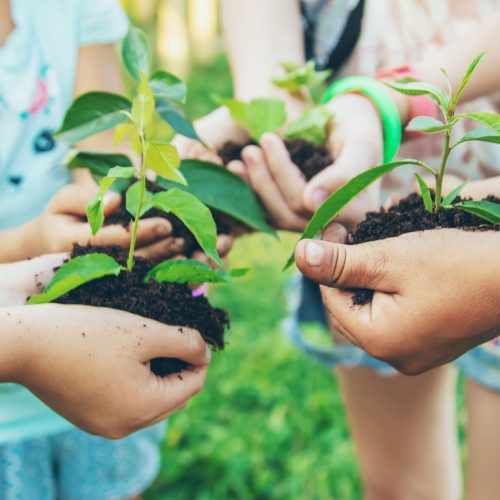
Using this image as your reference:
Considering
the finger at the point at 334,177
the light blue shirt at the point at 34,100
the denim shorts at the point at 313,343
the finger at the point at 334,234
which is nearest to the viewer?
the finger at the point at 334,234

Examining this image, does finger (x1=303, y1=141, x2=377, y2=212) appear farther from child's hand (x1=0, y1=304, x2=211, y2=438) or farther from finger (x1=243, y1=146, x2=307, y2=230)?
child's hand (x1=0, y1=304, x2=211, y2=438)

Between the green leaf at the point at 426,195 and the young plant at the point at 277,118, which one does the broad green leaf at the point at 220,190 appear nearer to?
the young plant at the point at 277,118

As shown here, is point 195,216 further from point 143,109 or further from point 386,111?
point 386,111

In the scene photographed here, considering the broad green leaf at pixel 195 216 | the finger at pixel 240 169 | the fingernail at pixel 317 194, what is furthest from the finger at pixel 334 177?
the broad green leaf at pixel 195 216

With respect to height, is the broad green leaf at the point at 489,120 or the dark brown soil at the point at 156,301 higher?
the broad green leaf at the point at 489,120

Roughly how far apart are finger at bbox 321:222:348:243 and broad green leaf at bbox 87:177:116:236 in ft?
0.80

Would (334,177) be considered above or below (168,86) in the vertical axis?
below

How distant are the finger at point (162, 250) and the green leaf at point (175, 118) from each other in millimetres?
135

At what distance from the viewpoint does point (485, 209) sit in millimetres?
667

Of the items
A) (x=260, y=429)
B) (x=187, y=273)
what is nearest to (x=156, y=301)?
(x=187, y=273)

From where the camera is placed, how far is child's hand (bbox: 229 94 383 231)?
89 cm

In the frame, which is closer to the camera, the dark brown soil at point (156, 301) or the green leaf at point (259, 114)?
the dark brown soil at point (156, 301)

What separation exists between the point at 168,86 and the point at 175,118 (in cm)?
4

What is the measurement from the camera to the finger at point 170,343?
0.70 m
